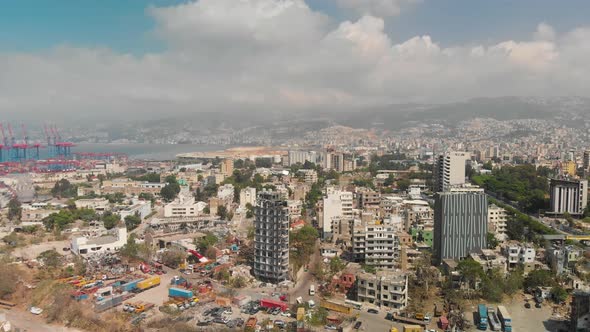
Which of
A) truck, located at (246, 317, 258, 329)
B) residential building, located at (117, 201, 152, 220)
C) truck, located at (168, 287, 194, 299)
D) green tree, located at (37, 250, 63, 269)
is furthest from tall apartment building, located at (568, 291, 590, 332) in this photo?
residential building, located at (117, 201, 152, 220)

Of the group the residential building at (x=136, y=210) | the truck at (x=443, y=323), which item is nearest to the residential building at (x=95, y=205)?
the residential building at (x=136, y=210)

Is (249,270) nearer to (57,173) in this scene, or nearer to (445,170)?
(445,170)

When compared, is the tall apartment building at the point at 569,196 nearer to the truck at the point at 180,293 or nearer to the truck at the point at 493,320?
the truck at the point at 493,320

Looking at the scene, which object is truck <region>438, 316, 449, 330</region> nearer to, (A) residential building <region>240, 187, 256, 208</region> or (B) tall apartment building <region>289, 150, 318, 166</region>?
(A) residential building <region>240, 187, 256, 208</region>

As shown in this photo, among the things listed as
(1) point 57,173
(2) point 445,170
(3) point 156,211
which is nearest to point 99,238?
(3) point 156,211

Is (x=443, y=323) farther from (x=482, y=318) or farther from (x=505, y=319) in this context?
(x=505, y=319)
